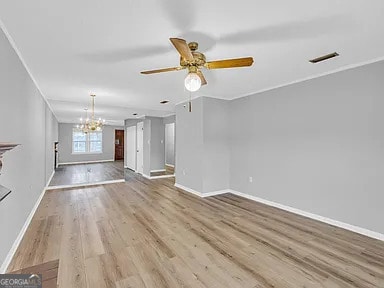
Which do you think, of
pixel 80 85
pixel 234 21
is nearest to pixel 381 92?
pixel 234 21

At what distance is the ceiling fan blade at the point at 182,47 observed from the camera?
1709mm

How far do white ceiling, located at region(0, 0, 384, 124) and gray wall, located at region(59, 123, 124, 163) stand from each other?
8.73 meters

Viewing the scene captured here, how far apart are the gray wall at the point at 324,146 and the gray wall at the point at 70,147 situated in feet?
31.9

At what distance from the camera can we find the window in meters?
11.4

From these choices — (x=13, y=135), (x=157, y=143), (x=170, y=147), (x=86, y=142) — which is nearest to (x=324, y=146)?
(x=13, y=135)

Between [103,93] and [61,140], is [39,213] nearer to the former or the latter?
[103,93]

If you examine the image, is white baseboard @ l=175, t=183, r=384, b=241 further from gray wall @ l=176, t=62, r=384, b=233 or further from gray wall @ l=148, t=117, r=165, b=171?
gray wall @ l=148, t=117, r=165, b=171

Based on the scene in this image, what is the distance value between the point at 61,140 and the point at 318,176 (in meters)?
12.0

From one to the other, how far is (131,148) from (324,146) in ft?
25.2

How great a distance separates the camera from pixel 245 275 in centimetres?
205

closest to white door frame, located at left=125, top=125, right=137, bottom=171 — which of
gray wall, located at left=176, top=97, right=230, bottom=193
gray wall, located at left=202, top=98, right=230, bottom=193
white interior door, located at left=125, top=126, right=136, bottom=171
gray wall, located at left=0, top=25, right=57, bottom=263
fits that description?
white interior door, located at left=125, top=126, right=136, bottom=171

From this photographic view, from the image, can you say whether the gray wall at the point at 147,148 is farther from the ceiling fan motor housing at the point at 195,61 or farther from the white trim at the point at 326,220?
the ceiling fan motor housing at the point at 195,61

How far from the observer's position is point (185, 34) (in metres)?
2.13

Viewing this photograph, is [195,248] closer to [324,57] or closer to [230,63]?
[230,63]
